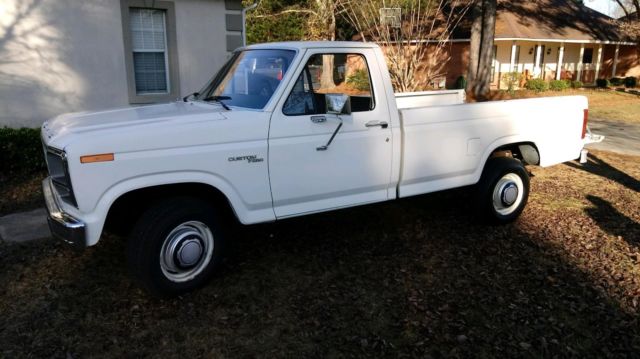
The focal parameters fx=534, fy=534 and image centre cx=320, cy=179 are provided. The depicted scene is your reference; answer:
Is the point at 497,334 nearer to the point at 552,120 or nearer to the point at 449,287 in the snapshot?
the point at 449,287

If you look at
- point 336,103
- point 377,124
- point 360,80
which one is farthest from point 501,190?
point 336,103

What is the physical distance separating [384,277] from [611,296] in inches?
75.1

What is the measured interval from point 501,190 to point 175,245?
366 cm

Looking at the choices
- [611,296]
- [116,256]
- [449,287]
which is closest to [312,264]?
[449,287]

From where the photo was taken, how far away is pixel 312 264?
200 inches

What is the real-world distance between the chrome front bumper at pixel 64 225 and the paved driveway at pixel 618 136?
34.9ft

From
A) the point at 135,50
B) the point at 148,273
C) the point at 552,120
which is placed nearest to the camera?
the point at 148,273

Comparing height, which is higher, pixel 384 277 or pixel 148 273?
pixel 148 273

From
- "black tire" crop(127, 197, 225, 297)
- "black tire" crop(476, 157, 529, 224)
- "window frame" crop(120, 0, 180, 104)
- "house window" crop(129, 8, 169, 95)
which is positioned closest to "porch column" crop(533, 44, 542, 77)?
"window frame" crop(120, 0, 180, 104)

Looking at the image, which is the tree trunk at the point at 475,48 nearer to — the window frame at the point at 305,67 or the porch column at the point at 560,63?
the porch column at the point at 560,63

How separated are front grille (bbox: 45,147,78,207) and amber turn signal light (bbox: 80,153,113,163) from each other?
128 mm

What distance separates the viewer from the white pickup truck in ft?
12.7

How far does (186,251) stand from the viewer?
4238 mm

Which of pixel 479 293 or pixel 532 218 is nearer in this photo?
pixel 479 293
